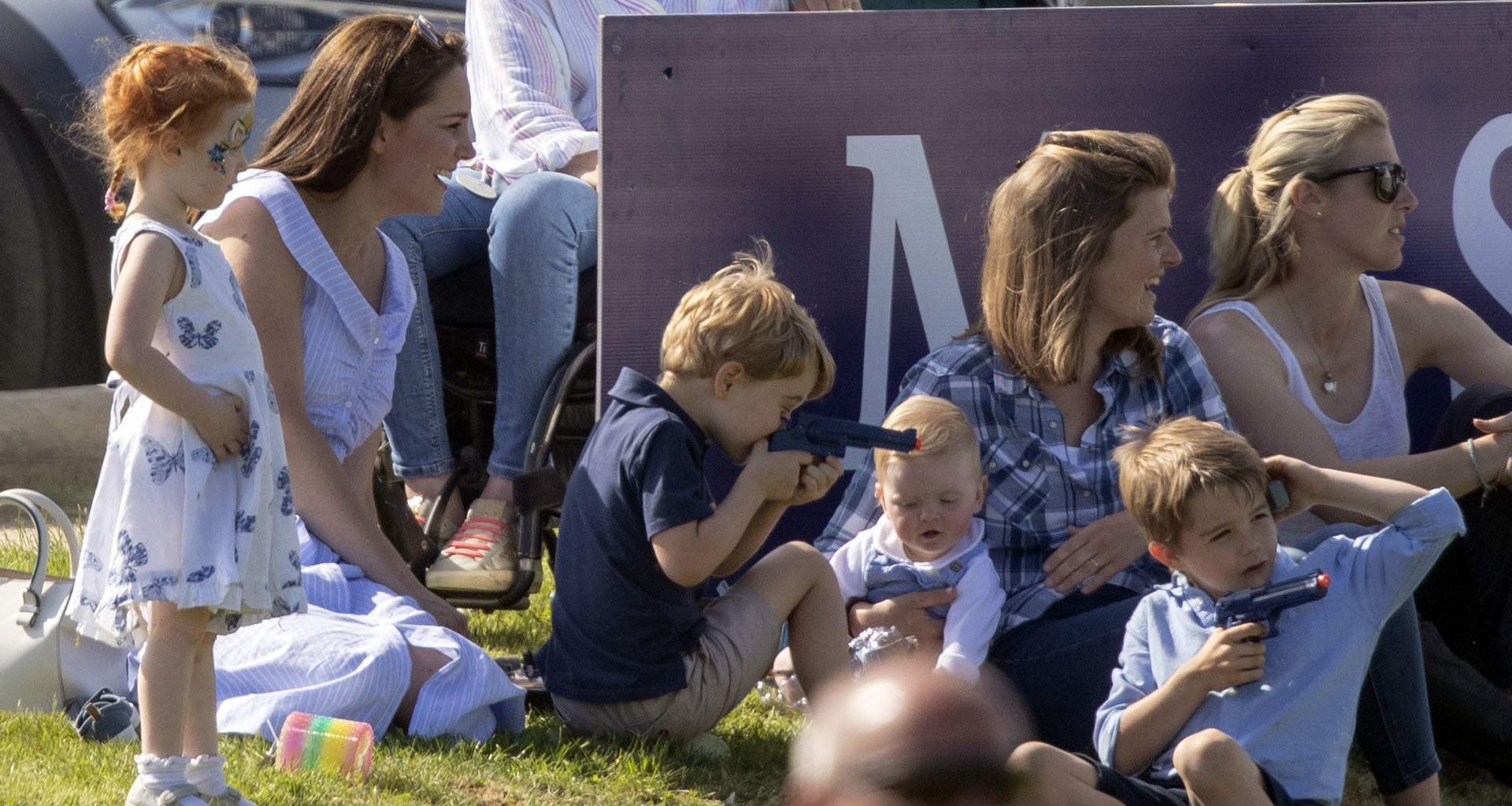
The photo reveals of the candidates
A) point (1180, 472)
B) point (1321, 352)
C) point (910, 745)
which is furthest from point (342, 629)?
point (910, 745)

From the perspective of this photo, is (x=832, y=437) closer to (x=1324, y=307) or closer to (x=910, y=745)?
→ (x=1324, y=307)

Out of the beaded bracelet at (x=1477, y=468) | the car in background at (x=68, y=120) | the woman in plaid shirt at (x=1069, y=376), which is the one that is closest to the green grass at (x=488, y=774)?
the woman in plaid shirt at (x=1069, y=376)

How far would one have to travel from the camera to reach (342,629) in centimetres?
318

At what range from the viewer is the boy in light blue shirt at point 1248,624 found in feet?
8.41

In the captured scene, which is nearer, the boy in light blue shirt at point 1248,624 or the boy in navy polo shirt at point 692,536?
the boy in light blue shirt at point 1248,624

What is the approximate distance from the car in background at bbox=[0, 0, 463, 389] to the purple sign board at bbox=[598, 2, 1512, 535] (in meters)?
1.72

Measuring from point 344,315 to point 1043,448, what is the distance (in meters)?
1.43

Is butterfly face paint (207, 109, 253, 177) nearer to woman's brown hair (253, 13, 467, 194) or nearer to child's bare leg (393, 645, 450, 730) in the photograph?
woman's brown hair (253, 13, 467, 194)

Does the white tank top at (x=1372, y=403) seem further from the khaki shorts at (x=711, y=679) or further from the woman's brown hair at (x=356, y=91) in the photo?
the woman's brown hair at (x=356, y=91)

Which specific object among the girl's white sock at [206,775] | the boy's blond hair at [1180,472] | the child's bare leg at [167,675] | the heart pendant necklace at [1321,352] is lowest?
the girl's white sock at [206,775]

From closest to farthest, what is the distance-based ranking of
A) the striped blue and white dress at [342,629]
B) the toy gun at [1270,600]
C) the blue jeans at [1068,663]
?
the toy gun at [1270,600] → the blue jeans at [1068,663] → the striped blue and white dress at [342,629]

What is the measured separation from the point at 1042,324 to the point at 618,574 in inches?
37.0

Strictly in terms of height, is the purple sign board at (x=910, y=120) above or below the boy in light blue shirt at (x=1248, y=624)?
above

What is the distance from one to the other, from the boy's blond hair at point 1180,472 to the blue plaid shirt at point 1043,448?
1.43ft
